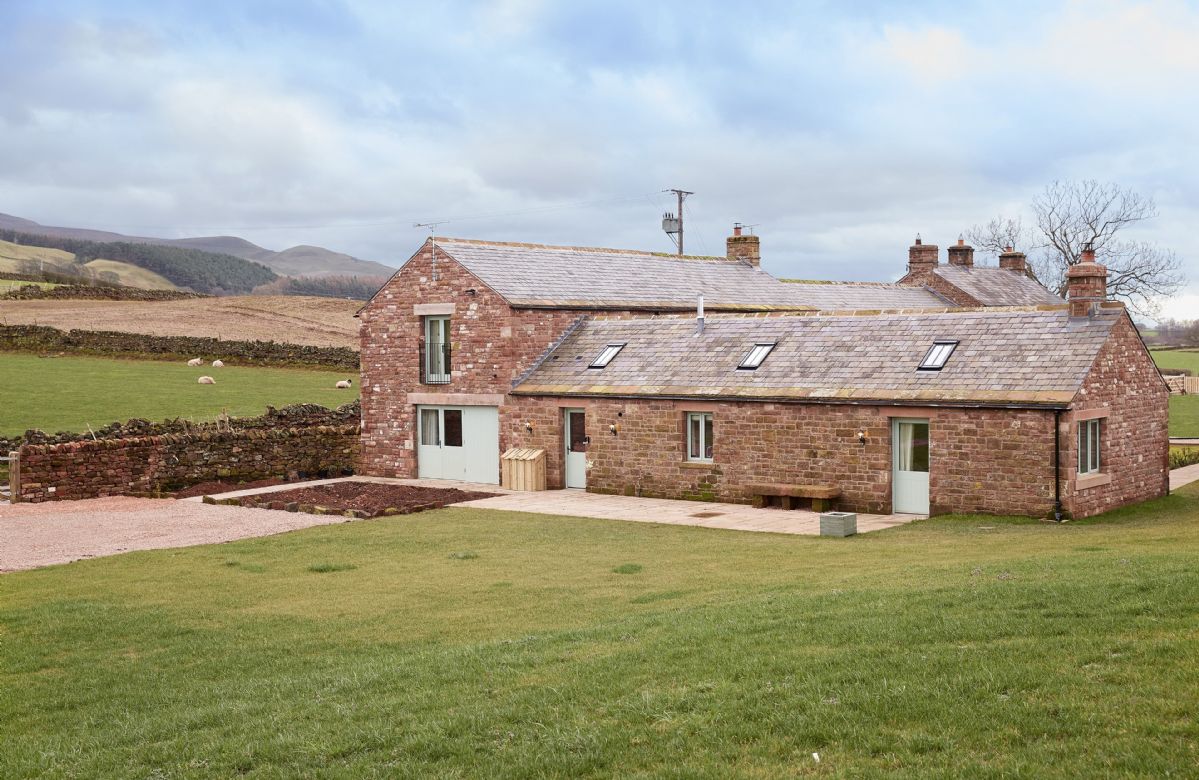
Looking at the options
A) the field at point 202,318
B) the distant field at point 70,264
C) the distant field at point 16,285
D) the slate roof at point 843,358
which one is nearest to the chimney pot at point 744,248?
the slate roof at point 843,358

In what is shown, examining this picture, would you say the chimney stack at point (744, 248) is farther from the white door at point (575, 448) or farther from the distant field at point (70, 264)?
the distant field at point (70, 264)

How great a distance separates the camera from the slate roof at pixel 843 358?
2203cm

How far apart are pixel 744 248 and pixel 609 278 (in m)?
8.44

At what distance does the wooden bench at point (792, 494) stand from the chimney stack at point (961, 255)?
108 ft

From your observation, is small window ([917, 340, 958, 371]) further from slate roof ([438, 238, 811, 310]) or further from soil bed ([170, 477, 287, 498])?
soil bed ([170, 477, 287, 498])

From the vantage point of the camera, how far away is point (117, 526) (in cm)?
2270

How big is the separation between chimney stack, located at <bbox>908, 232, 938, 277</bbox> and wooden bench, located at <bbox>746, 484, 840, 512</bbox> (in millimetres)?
29448

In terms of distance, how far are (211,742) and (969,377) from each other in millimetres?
17401

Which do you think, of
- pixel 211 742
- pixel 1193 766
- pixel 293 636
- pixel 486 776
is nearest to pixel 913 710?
pixel 1193 766

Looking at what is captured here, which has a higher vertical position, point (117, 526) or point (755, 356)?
point (755, 356)

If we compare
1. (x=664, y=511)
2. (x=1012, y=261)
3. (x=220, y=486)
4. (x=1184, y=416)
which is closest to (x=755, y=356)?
(x=664, y=511)

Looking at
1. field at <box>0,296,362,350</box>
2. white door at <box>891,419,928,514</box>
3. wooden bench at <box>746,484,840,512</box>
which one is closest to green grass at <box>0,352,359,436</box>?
field at <box>0,296,362,350</box>

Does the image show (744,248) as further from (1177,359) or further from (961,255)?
(1177,359)

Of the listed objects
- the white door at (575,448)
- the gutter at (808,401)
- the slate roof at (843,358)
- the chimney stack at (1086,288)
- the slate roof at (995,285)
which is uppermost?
→ the slate roof at (995,285)
